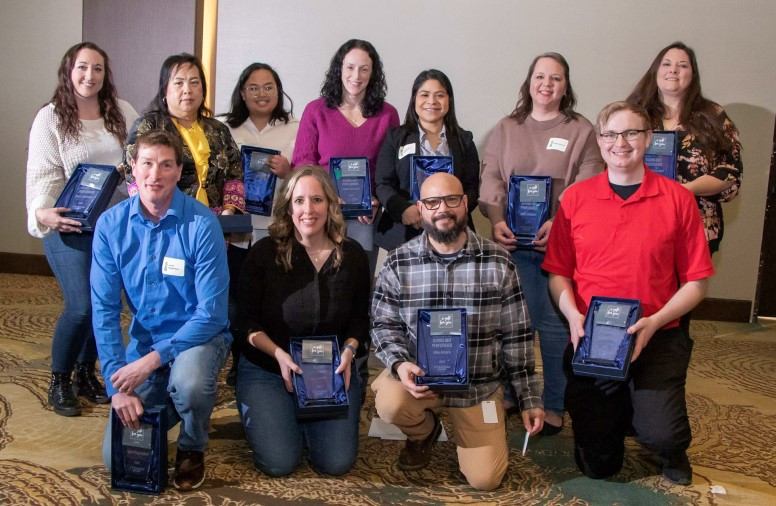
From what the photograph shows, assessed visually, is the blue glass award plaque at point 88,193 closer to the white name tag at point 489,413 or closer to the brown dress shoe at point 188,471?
the brown dress shoe at point 188,471

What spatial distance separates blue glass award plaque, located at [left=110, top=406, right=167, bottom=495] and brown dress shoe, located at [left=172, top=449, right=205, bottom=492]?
0.20 feet

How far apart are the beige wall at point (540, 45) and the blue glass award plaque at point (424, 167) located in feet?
7.59

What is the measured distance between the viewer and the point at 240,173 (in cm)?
336

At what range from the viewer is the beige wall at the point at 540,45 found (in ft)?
17.6

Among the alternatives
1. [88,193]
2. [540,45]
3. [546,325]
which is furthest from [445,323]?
[540,45]

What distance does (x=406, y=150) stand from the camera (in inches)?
133

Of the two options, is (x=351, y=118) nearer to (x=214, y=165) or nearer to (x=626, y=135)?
(x=214, y=165)

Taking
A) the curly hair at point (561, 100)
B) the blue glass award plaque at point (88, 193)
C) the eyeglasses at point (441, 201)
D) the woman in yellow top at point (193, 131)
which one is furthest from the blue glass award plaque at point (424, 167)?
the blue glass award plaque at point (88, 193)

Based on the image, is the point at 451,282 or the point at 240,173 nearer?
the point at 451,282

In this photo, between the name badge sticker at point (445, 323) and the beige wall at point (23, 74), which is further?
the beige wall at point (23, 74)

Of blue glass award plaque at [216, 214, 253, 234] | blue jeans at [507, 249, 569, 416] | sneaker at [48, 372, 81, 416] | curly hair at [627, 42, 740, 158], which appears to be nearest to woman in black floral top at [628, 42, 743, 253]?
curly hair at [627, 42, 740, 158]

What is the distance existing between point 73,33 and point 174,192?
415cm

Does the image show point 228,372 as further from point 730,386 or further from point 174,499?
point 730,386

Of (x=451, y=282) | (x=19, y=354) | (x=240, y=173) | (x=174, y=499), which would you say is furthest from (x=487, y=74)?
(x=174, y=499)
